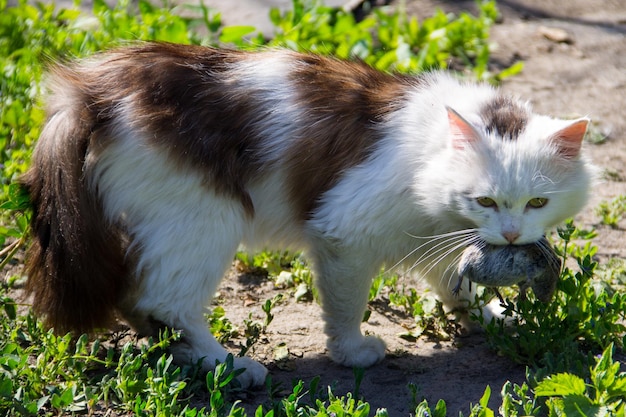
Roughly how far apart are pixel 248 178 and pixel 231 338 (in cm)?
81

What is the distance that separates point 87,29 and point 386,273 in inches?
132

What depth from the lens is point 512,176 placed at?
326 centimetres

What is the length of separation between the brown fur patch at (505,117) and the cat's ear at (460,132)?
0.44ft

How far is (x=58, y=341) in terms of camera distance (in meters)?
3.37

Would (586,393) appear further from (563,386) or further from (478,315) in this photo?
(478,315)

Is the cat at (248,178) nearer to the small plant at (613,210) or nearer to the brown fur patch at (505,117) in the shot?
the brown fur patch at (505,117)

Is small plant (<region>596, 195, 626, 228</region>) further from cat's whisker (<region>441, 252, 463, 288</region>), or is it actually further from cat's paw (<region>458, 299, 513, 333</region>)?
cat's whisker (<region>441, 252, 463, 288</region>)

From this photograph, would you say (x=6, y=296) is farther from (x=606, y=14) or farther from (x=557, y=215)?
(x=606, y=14)

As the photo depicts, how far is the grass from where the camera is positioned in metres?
3.04

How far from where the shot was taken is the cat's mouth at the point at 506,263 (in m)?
3.30

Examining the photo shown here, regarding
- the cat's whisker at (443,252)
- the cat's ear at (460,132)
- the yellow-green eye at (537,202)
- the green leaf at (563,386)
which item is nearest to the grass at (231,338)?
the green leaf at (563,386)

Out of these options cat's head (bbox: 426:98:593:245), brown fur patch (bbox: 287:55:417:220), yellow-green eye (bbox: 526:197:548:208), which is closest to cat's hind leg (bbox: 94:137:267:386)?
brown fur patch (bbox: 287:55:417:220)

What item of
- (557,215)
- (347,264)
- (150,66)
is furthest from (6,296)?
(557,215)

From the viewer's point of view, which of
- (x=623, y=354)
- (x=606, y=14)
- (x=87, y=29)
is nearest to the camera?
(x=623, y=354)
